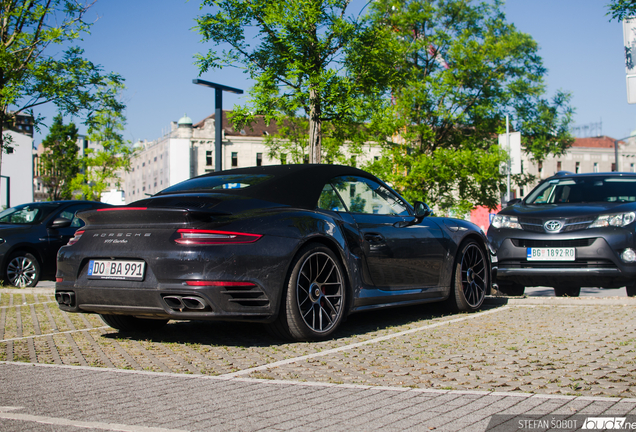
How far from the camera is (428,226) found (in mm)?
6715

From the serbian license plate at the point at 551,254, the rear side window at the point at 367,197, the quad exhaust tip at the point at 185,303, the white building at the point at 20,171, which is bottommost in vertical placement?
the quad exhaust tip at the point at 185,303

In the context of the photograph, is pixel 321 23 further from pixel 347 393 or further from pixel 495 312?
pixel 347 393

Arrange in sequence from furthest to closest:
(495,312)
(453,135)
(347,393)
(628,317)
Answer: (453,135)
(495,312)
(628,317)
(347,393)

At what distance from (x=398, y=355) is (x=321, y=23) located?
487 inches

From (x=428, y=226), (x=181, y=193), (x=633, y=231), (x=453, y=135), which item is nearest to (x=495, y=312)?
(x=428, y=226)

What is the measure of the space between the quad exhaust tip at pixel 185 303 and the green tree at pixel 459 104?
31.1 m

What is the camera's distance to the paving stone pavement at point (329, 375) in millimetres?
3139

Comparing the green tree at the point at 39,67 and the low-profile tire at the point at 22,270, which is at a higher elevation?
the green tree at the point at 39,67

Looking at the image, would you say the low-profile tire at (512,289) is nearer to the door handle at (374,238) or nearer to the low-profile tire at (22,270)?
the door handle at (374,238)

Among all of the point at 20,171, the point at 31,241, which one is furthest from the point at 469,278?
the point at 20,171

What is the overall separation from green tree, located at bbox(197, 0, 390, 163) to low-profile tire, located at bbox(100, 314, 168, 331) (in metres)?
9.69

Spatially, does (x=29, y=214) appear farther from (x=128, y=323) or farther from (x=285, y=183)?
(x=285, y=183)

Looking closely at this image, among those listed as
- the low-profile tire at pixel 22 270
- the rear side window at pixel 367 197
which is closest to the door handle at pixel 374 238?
the rear side window at pixel 367 197

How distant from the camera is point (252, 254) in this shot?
479cm
